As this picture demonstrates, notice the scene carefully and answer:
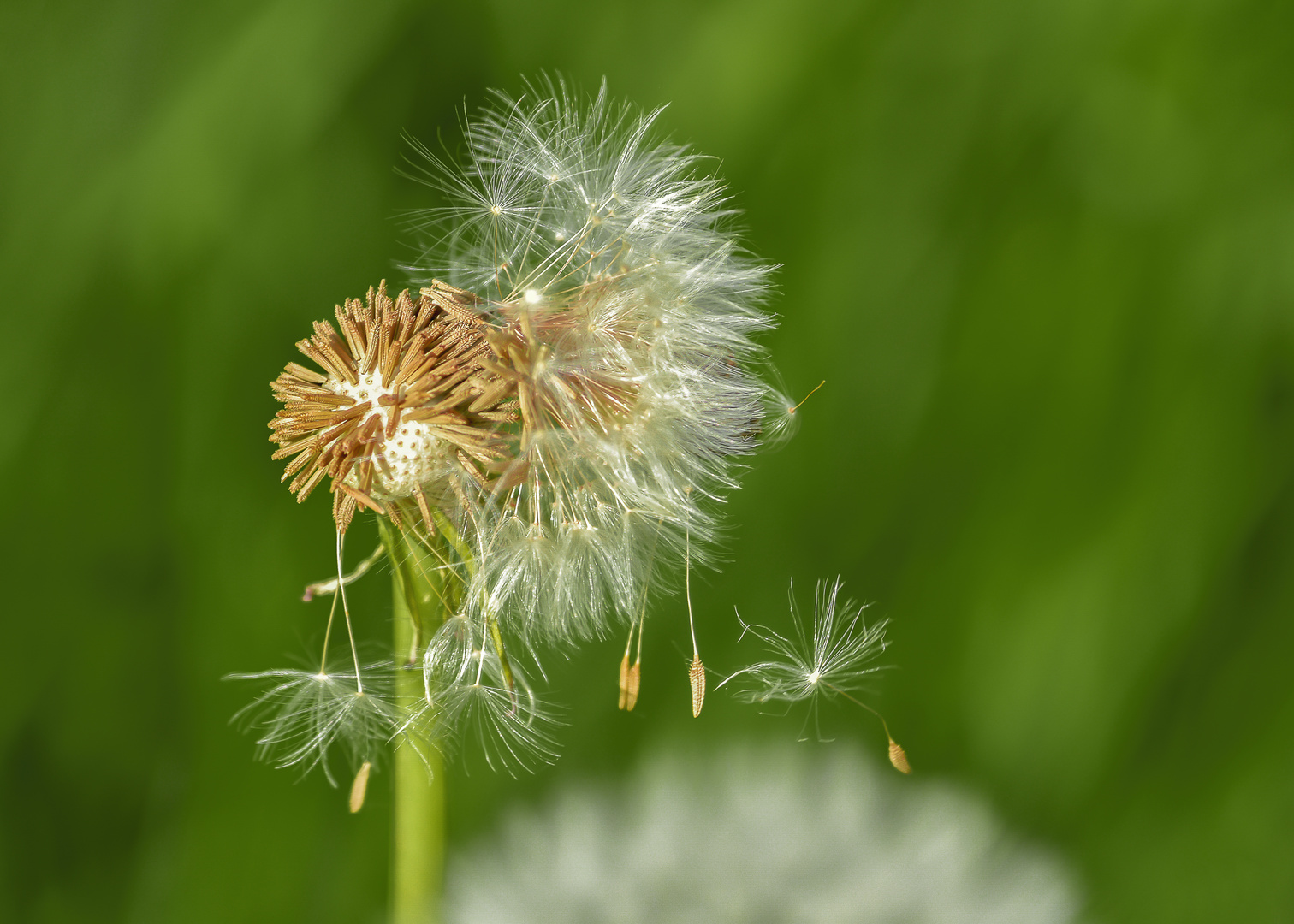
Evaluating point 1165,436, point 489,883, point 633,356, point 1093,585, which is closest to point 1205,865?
point 1093,585

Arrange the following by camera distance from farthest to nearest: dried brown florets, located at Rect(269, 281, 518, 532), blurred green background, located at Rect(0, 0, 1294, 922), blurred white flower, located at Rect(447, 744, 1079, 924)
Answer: blurred green background, located at Rect(0, 0, 1294, 922) → blurred white flower, located at Rect(447, 744, 1079, 924) → dried brown florets, located at Rect(269, 281, 518, 532)

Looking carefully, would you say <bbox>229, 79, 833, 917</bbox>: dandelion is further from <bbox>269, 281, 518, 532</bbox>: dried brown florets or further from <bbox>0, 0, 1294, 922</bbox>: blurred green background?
<bbox>0, 0, 1294, 922</bbox>: blurred green background

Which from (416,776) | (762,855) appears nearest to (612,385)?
(416,776)

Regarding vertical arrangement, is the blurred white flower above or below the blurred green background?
below

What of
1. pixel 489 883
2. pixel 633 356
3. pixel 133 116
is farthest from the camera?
pixel 133 116

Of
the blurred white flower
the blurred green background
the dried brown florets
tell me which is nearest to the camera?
the dried brown florets

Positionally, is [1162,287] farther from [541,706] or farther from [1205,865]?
[541,706]

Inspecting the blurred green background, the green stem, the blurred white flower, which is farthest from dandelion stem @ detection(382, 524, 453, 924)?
the blurred green background
